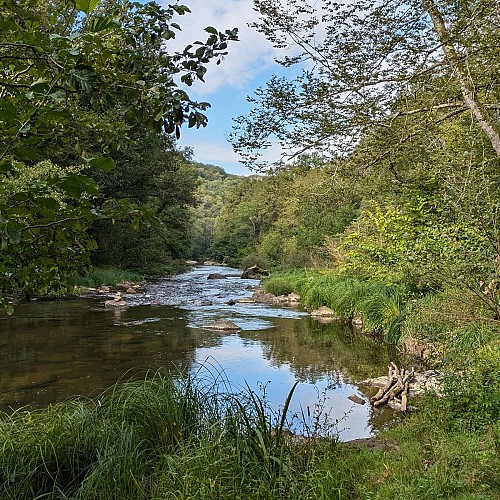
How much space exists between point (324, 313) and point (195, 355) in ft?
21.1

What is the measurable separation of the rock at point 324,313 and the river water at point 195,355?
1.62 ft

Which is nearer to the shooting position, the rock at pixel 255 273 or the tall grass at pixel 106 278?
Result: the tall grass at pixel 106 278

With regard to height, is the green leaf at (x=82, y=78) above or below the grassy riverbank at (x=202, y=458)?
above

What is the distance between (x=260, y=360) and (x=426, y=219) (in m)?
5.08

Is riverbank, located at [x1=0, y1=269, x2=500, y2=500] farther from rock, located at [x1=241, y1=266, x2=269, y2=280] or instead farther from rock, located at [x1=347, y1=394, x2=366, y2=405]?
rock, located at [x1=241, y1=266, x2=269, y2=280]

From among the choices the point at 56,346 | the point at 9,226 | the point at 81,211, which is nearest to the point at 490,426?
the point at 81,211

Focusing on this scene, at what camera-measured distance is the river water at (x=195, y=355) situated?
22.6 feet

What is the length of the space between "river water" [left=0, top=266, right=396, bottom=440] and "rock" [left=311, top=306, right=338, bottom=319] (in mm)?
493

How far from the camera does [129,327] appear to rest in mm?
12375

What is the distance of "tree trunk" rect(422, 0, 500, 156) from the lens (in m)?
5.20

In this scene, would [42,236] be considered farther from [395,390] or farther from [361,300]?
[361,300]

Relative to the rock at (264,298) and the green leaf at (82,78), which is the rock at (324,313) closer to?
the rock at (264,298)

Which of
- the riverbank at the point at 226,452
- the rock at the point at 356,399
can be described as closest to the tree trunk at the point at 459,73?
the riverbank at the point at 226,452

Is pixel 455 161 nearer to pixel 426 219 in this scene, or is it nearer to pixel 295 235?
pixel 426 219
